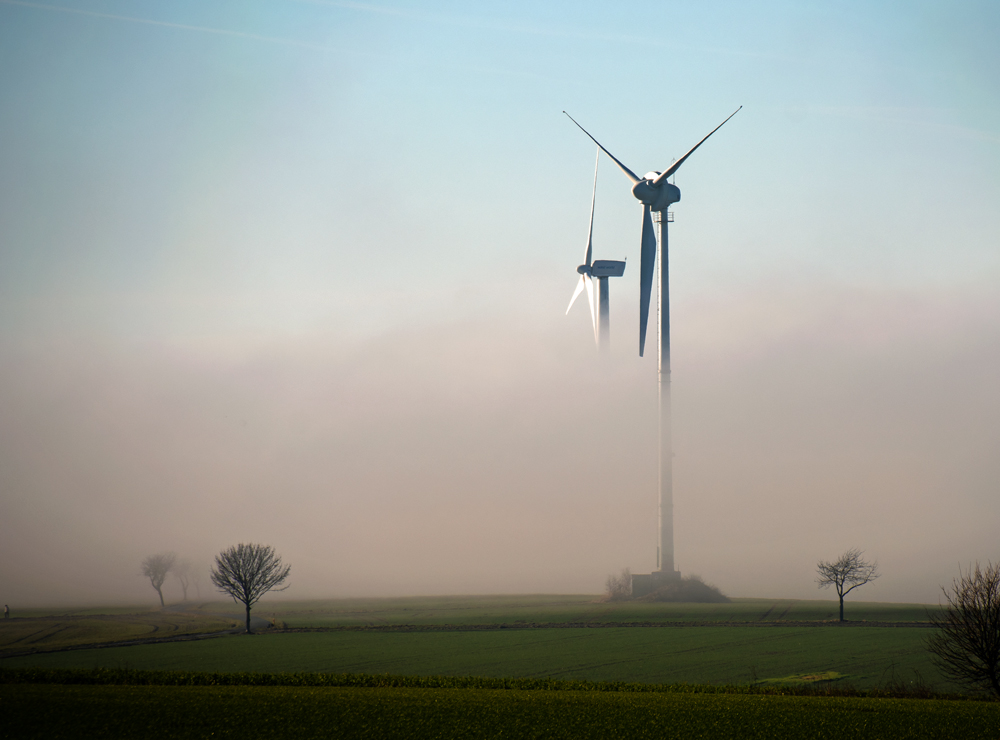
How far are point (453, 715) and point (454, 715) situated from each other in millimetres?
43

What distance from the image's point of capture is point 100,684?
33500mm

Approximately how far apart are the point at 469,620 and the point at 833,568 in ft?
150

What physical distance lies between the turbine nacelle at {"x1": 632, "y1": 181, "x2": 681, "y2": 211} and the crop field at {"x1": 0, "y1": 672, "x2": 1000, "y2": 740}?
77.5 meters

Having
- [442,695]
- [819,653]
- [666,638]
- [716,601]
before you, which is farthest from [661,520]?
[442,695]

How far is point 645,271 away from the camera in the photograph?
92250mm

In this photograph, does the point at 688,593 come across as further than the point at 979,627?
Yes

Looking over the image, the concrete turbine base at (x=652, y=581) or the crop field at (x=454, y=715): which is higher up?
the crop field at (x=454, y=715)

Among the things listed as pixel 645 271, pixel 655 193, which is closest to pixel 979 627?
pixel 645 271

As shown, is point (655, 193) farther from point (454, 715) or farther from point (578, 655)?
point (454, 715)

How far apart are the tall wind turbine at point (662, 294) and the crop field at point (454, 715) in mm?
65635

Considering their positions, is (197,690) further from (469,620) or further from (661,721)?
(469,620)

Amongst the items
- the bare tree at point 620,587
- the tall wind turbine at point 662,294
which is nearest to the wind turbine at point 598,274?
the tall wind turbine at point 662,294

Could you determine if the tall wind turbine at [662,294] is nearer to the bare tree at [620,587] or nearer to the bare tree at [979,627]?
the bare tree at [620,587]

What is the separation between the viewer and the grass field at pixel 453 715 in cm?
2709
